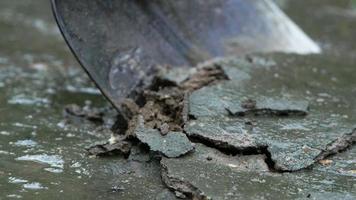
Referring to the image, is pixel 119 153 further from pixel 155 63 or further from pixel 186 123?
pixel 155 63

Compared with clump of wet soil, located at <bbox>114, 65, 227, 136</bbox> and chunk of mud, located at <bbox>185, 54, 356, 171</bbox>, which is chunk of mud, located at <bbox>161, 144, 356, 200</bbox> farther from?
clump of wet soil, located at <bbox>114, 65, 227, 136</bbox>

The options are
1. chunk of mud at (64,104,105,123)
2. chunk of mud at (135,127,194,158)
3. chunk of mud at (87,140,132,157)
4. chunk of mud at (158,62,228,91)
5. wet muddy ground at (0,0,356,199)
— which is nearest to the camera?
wet muddy ground at (0,0,356,199)

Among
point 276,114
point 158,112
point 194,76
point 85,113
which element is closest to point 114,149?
point 158,112

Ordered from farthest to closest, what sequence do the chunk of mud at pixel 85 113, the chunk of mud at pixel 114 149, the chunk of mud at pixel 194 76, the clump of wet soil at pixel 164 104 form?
the chunk of mud at pixel 194 76
the chunk of mud at pixel 85 113
the clump of wet soil at pixel 164 104
the chunk of mud at pixel 114 149

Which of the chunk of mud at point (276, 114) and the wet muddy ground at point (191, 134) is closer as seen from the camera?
the wet muddy ground at point (191, 134)

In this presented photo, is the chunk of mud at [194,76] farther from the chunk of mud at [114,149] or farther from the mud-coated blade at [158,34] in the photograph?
the chunk of mud at [114,149]

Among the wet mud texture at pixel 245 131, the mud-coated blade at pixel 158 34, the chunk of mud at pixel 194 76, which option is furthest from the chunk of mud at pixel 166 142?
the chunk of mud at pixel 194 76

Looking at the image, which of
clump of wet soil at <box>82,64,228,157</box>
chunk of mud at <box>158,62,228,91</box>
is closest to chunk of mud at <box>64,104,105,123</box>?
clump of wet soil at <box>82,64,228,157</box>

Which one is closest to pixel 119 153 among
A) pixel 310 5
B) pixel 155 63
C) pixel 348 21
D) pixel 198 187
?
pixel 198 187
